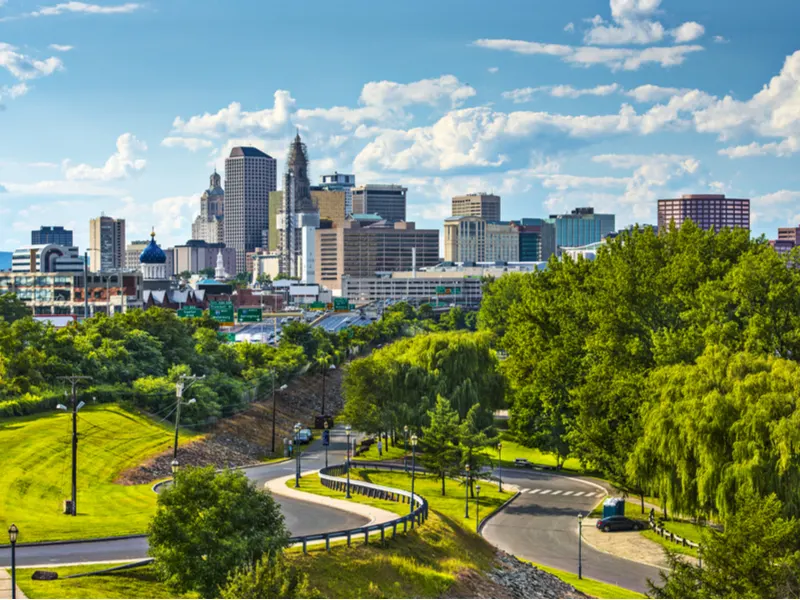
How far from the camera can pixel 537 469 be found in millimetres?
78750

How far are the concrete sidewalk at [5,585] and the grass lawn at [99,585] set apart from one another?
22 centimetres

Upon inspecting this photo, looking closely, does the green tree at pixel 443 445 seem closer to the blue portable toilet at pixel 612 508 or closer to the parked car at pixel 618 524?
the blue portable toilet at pixel 612 508

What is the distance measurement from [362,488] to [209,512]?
969 inches

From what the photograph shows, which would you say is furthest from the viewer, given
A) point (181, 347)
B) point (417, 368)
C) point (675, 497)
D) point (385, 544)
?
point (181, 347)

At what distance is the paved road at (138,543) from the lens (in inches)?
1423

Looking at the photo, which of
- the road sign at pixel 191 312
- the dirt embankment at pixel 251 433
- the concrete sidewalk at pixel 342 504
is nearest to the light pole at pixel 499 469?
the dirt embankment at pixel 251 433

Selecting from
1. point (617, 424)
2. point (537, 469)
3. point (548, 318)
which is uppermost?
point (548, 318)

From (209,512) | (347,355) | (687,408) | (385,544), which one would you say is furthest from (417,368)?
(347,355)

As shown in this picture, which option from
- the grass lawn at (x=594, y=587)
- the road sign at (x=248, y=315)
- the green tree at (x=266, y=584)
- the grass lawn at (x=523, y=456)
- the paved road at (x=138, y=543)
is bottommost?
the grass lawn at (x=523, y=456)

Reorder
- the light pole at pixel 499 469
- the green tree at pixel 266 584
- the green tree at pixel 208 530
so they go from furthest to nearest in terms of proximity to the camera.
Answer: the light pole at pixel 499 469 < the green tree at pixel 208 530 < the green tree at pixel 266 584

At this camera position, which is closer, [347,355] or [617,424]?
[617,424]

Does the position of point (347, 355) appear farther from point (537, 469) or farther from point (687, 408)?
point (687, 408)

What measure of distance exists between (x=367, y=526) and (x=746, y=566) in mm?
14630

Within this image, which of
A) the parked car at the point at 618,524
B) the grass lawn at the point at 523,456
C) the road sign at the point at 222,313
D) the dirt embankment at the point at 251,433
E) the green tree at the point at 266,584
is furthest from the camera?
Answer: the road sign at the point at 222,313
